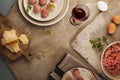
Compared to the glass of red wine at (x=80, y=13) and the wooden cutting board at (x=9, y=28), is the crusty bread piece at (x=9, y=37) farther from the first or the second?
the glass of red wine at (x=80, y=13)

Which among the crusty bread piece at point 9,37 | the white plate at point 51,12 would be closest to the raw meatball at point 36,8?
the white plate at point 51,12

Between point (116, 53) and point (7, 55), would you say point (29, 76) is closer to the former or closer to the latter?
point (7, 55)

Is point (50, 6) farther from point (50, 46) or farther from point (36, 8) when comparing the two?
point (50, 46)

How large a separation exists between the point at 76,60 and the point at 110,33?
172 millimetres

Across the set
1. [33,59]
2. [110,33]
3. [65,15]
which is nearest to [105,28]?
[110,33]

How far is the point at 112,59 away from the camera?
167 centimetres

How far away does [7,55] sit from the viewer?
1.67m

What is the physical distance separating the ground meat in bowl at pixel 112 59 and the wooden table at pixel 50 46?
8 cm

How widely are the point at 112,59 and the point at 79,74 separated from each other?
0.46ft

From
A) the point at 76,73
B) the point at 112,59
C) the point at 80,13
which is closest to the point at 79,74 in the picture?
the point at 76,73

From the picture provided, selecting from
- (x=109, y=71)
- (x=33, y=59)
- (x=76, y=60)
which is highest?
(x=33, y=59)

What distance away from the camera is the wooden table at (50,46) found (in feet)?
5.65

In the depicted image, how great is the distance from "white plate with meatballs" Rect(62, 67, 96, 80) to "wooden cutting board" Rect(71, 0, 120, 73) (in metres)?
0.05

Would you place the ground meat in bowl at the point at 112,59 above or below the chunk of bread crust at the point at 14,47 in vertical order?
below
